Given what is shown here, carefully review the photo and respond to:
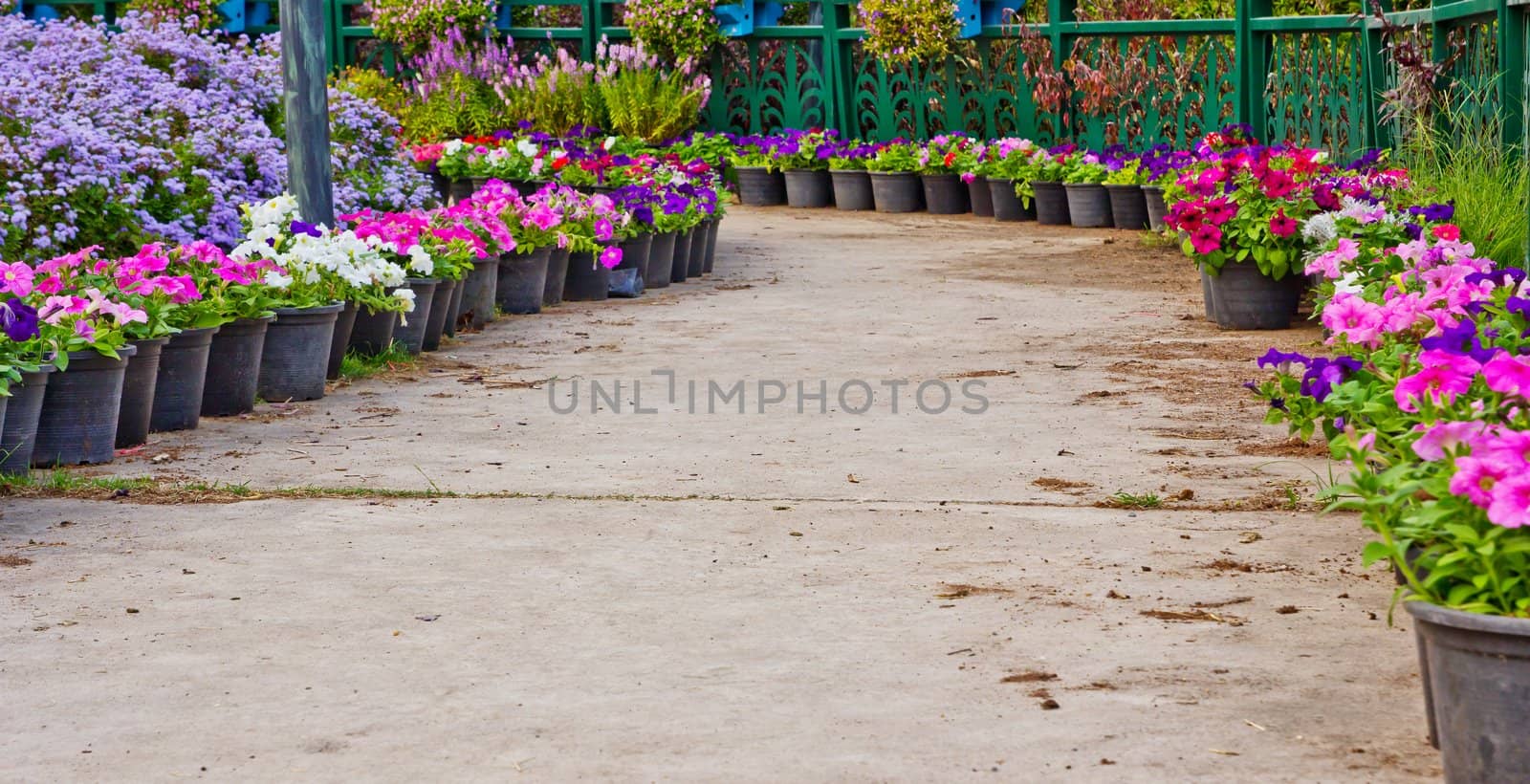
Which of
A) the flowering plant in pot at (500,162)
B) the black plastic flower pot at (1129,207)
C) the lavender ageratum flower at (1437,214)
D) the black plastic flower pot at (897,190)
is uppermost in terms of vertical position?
the flowering plant in pot at (500,162)

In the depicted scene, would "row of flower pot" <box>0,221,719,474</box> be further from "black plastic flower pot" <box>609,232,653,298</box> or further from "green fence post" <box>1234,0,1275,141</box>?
"green fence post" <box>1234,0,1275,141</box>

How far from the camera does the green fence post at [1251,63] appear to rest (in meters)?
14.2

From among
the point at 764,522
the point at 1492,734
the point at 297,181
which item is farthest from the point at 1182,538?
the point at 297,181

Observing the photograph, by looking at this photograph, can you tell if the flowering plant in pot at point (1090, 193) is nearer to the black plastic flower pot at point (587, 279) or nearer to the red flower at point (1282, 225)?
the black plastic flower pot at point (587, 279)

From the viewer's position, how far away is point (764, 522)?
5082 mm

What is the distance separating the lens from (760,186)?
17031 millimetres

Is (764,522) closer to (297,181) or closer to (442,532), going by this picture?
(442,532)

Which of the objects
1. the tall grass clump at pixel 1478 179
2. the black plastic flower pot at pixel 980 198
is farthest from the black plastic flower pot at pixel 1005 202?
the tall grass clump at pixel 1478 179

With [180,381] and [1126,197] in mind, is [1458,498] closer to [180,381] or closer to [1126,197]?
[180,381]

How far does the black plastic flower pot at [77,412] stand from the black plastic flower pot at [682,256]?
574cm

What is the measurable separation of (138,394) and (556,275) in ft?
14.0

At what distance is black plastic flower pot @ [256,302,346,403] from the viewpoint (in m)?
7.14

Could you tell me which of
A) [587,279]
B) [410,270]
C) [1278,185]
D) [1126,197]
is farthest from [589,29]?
[1278,185]

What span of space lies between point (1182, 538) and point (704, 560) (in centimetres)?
125
